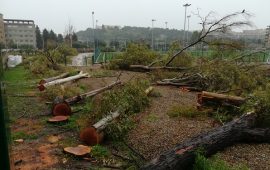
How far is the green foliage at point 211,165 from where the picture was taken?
13.4 ft

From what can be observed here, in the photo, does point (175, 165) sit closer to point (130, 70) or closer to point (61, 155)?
point (61, 155)

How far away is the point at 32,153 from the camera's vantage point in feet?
18.2

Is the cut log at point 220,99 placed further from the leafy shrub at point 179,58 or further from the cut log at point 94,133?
the leafy shrub at point 179,58

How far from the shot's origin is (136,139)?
5.90 metres

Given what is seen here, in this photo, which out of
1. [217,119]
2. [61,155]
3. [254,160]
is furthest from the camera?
[217,119]

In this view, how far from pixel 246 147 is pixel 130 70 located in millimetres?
12384

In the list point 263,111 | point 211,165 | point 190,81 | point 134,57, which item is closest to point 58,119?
point 211,165

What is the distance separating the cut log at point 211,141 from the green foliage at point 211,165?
15 centimetres

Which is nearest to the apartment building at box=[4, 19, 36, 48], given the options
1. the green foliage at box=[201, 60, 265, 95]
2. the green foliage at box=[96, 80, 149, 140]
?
the green foliage at box=[96, 80, 149, 140]

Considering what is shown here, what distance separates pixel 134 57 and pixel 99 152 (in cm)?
1201

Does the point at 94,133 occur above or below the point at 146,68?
below

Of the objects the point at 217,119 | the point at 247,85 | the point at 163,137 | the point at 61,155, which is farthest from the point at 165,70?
the point at 61,155

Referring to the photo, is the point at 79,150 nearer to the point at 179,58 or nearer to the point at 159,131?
the point at 159,131

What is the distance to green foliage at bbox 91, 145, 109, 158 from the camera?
5.29 m
